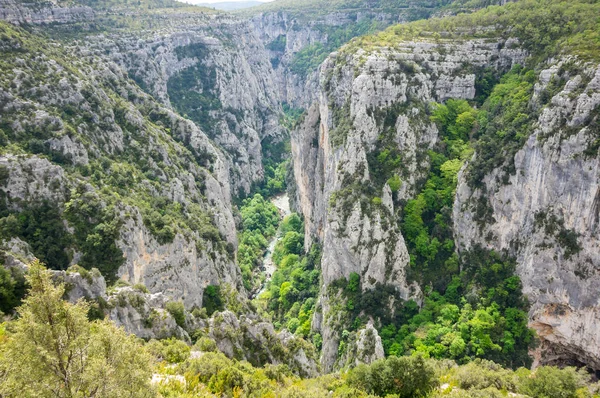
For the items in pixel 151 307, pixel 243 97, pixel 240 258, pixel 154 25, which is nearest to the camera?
pixel 151 307

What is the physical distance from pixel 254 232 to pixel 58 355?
3419 inches

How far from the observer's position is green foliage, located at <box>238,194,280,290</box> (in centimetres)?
8675

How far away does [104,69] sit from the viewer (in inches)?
3140

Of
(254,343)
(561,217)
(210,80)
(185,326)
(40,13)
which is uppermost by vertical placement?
(40,13)

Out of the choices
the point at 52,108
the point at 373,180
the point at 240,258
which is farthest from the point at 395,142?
the point at 52,108

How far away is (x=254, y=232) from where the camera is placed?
102500 millimetres

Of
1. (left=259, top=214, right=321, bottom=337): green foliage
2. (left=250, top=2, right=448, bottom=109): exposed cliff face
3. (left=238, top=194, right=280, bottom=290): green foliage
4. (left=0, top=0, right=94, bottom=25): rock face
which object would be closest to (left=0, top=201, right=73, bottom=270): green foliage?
(left=259, top=214, right=321, bottom=337): green foliage

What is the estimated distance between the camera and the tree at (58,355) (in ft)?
49.1

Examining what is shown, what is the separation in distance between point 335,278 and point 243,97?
93279mm

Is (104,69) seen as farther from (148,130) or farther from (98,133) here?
(98,133)

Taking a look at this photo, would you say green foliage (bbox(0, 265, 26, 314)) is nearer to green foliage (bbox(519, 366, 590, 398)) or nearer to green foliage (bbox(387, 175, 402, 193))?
green foliage (bbox(519, 366, 590, 398))

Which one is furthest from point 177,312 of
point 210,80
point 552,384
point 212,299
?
point 210,80

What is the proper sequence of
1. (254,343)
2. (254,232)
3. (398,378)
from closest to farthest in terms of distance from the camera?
1. (398,378)
2. (254,343)
3. (254,232)

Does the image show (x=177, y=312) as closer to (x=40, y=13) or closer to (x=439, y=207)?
(x=439, y=207)
